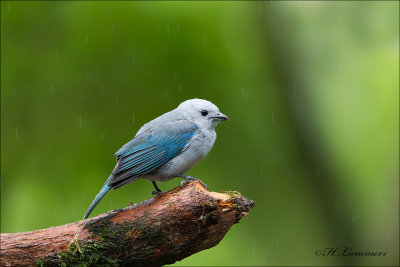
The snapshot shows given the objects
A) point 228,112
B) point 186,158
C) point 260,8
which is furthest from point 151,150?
point 260,8

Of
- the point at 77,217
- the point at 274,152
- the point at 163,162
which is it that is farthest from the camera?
the point at 274,152

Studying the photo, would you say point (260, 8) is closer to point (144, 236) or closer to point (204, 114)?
point (204, 114)

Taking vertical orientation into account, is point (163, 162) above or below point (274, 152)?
above

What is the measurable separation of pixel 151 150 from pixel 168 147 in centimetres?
13

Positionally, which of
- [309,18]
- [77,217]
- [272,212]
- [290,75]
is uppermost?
[309,18]

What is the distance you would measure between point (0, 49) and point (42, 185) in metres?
2.02

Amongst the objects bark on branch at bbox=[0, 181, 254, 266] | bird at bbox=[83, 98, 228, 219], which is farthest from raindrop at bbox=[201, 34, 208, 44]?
bark on branch at bbox=[0, 181, 254, 266]

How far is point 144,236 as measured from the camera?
11.3 ft

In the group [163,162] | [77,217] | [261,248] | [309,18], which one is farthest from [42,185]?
[309,18]

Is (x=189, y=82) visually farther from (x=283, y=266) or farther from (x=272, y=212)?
(x=283, y=266)

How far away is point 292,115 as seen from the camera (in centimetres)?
732

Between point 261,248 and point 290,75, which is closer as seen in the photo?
point 261,248

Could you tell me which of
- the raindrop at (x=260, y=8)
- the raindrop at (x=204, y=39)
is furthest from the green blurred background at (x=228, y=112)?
the raindrop at (x=260, y=8)

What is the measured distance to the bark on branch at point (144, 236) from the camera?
3.44m
